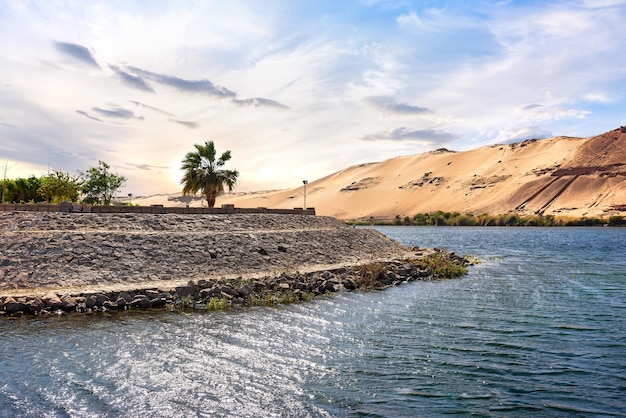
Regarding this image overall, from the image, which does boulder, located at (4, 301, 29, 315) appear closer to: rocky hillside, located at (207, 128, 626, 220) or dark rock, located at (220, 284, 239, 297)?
dark rock, located at (220, 284, 239, 297)

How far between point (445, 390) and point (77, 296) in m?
14.1

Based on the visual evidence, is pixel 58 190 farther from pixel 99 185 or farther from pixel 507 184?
pixel 507 184

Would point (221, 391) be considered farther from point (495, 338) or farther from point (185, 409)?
point (495, 338)

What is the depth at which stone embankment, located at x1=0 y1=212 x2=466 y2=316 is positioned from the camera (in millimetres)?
18672

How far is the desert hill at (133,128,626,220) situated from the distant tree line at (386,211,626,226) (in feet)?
17.9

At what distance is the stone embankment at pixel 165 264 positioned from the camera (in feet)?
61.3

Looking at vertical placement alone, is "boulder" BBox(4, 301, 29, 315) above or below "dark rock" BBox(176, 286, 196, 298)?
below

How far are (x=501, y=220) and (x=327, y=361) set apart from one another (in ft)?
376

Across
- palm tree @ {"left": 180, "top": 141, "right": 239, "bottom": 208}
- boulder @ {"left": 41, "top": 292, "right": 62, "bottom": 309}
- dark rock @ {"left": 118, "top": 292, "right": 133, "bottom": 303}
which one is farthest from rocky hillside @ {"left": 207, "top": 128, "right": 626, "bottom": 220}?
boulder @ {"left": 41, "top": 292, "right": 62, "bottom": 309}

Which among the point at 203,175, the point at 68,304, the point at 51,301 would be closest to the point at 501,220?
the point at 203,175

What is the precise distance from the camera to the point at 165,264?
74.0ft

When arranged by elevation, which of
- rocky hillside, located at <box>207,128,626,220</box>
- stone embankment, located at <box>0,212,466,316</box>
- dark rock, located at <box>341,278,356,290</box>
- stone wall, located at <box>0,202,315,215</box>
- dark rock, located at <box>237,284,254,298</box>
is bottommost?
dark rock, located at <box>341,278,356,290</box>

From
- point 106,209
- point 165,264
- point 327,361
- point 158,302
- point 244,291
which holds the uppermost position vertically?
point 106,209

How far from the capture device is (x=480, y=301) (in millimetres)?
20672
